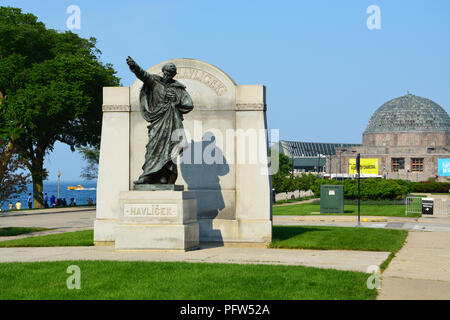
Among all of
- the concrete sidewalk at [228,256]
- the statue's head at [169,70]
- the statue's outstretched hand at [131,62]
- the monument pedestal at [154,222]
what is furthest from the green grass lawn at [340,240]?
the statue's outstretched hand at [131,62]

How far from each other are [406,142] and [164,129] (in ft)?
374

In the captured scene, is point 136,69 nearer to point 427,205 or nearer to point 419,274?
point 419,274

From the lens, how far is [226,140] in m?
13.6

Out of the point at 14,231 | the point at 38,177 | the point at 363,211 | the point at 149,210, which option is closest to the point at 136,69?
the point at 149,210

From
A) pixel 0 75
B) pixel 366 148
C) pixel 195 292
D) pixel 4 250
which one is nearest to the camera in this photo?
pixel 195 292

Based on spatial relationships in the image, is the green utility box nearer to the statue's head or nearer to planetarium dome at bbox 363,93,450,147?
the statue's head

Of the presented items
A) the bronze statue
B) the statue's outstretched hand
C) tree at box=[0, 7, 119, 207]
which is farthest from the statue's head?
tree at box=[0, 7, 119, 207]

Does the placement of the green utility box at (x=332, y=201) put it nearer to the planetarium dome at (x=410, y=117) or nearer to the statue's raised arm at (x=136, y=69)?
the statue's raised arm at (x=136, y=69)

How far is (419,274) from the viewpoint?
9406 mm
